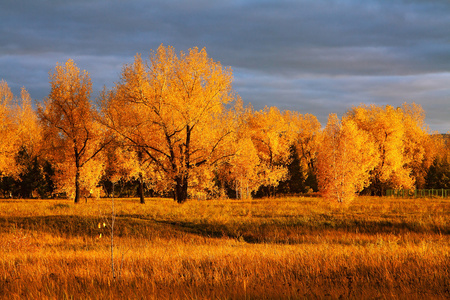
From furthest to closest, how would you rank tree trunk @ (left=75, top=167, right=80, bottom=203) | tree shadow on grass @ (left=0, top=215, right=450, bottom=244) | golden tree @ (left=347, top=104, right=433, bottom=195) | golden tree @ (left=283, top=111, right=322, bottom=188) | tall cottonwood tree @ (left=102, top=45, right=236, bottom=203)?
golden tree @ (left=283, top=111, right=322, bottom=188)
golden tree @ (left=347, top=104, right=433, bottom=195)
tree trunk @ (left=75, top=167, right=80, bottom=203)
tall cottonwood tree @ (left=102, top=45, right=236, bottom=203)
tree shadow on grass @ (left=0, top=215, right=450, bottom=244)

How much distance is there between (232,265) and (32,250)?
6.98 meters

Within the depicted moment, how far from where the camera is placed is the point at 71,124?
109ft

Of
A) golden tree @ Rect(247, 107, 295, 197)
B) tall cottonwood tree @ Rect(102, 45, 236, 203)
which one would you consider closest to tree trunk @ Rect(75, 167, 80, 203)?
tall cottonwood tree @ Rect(102, 45, 236, 203)

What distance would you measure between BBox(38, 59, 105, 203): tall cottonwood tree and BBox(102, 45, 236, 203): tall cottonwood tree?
14.3 feet

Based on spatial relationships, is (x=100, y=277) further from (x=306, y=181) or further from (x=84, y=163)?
Result: (x=306, y=181)

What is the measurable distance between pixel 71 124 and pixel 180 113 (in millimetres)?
10447

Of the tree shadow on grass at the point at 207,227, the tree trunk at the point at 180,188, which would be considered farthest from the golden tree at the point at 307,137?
the tree shadow on grass at the point at 207,227

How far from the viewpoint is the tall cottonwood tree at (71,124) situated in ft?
108

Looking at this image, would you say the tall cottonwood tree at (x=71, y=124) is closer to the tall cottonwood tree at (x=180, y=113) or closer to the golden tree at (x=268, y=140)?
the tall cottonwood tree at (x=180, y=113)

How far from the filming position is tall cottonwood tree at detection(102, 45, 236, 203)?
28.6 metres

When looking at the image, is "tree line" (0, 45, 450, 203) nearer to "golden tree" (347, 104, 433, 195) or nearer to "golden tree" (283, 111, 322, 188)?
"golden tree" (347, 104, 433, 195)

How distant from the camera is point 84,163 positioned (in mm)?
34812

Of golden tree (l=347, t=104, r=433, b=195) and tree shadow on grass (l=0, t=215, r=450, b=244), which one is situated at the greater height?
golden tree (l=347, t=104, r=433, b=195)

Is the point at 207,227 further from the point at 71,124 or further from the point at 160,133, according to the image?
the point at 71,124
